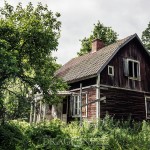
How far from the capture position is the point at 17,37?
1184 centimetres

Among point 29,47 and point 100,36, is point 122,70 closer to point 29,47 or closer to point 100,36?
point 29,47

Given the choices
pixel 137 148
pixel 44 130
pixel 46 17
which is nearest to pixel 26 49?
pixel 46 17

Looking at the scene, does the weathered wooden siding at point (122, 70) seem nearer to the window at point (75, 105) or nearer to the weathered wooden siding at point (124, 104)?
the weathered wooden siding at point (124, 104)

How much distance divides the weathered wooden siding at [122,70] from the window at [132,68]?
0.34 m

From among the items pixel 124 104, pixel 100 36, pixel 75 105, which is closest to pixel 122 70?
pixel 124 104

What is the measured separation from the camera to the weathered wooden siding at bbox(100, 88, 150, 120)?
1789 centimetres

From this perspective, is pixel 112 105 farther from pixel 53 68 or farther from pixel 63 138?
pixel 63 138

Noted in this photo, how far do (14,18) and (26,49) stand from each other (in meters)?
1.95

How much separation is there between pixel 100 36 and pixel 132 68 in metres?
18.9

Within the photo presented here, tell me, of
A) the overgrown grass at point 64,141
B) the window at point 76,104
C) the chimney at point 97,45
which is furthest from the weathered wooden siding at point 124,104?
the overgrown grass at point 64,141

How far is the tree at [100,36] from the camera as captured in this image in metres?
38.0

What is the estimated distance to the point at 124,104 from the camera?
746 inches

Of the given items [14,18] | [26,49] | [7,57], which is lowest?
[7,57]

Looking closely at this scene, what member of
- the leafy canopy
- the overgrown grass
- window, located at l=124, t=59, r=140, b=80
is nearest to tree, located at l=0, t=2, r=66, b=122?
the leafy canopy
